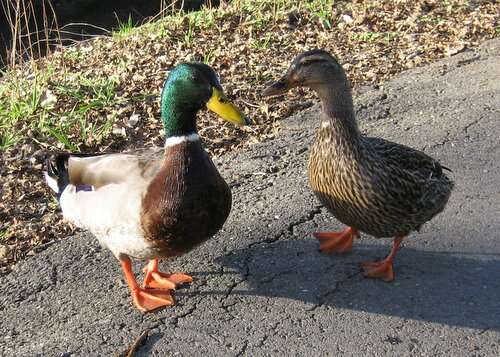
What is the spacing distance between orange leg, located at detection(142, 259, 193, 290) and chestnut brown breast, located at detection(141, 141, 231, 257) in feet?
1.08

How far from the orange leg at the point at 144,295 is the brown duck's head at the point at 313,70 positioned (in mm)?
1212

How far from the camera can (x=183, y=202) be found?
3.46m

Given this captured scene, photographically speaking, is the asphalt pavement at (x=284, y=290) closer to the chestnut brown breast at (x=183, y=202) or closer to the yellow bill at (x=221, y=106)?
the chestnut brown breast at (x=183, y=202)

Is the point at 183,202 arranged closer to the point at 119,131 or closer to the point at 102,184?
the point at 102,184

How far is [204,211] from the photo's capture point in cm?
351

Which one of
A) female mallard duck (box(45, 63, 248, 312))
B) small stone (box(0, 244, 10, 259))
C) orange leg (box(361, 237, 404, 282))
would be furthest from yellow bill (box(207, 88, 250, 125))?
small stone (box(0, 244, 10, 259))

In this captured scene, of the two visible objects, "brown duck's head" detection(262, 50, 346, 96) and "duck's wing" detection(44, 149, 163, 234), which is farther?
"brown duck's head" detection(262, 50, 346, 96)

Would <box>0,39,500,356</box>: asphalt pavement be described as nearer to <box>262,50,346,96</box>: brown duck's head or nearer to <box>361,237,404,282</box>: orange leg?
<box>361,237,404,282</box>: orange leg

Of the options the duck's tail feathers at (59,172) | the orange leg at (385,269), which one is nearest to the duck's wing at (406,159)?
the orange leg at (385,269)

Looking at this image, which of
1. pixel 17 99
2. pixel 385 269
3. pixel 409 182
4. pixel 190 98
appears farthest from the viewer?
pixel 17 99

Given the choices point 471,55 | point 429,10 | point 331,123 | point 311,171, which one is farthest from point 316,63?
point 429,10

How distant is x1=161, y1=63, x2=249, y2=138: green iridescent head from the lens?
3580mm

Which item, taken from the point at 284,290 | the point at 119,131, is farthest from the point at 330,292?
the point at 119,131

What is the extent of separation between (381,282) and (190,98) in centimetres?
142
